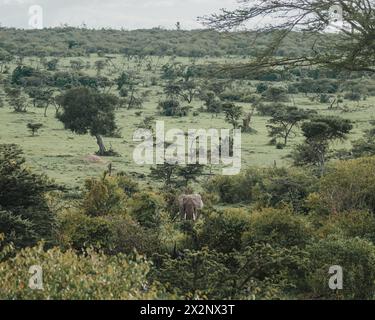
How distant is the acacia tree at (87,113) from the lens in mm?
33562

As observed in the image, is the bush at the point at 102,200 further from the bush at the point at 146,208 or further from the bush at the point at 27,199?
the bush at the point at 27,199

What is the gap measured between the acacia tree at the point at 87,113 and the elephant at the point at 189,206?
16.0 meters

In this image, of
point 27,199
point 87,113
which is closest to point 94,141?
point 87,113

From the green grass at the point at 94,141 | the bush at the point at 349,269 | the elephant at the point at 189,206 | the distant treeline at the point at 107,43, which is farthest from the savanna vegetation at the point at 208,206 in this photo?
the distant treeline at the point at 107,43

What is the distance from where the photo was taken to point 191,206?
58.3ft

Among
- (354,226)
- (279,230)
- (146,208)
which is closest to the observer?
(354,226)

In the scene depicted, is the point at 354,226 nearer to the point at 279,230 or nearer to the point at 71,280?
the point at 279,230

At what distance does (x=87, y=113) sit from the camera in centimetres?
3397

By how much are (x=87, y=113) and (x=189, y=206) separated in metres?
17.5

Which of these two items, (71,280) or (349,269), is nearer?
(71,280)

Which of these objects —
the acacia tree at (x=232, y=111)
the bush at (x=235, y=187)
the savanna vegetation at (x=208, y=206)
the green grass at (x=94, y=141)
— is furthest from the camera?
the acacia tree at (x=232, y=111)
